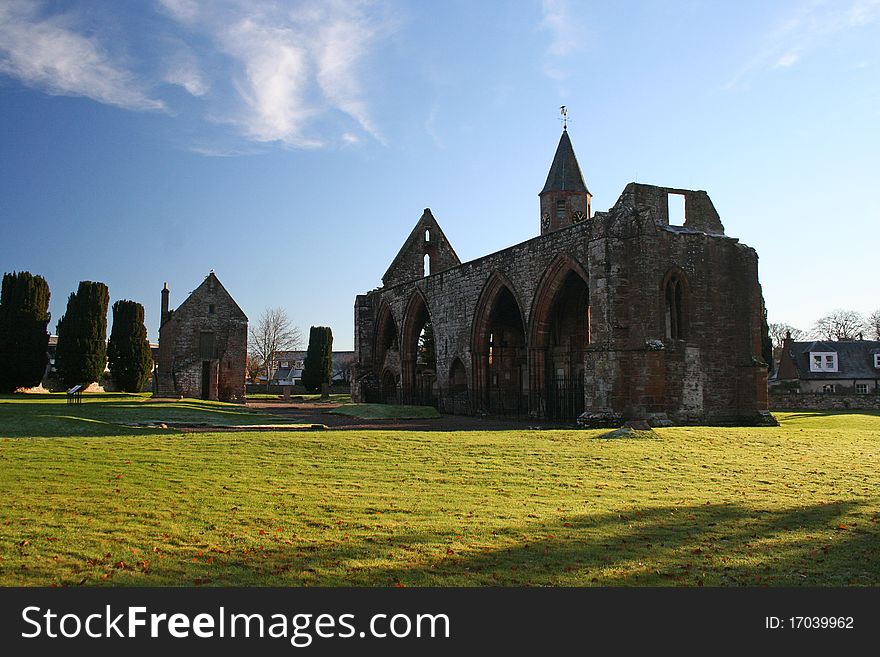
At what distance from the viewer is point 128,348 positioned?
129ft

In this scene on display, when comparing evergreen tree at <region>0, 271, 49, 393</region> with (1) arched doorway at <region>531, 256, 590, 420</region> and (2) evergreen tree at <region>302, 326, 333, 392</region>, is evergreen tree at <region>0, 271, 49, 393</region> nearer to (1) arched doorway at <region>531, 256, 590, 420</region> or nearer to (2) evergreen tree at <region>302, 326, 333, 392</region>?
(2) evergreen tree at <region>302, 326, 333, 392</region>

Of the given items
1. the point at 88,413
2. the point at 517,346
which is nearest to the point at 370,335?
the point at 517,346

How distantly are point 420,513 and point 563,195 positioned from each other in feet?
99.0

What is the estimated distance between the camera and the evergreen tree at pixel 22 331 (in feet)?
109

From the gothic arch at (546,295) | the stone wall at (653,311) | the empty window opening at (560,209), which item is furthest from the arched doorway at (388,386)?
the gothic arch at (546,295)

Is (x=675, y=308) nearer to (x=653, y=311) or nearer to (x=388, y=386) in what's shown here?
(x=653, y=311)

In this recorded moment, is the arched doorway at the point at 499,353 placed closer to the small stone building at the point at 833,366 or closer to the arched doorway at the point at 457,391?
the arched doorway at the point at 457,391

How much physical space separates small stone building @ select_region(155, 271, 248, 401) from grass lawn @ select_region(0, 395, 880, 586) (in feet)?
71.8

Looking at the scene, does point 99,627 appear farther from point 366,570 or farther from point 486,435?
point 486,435

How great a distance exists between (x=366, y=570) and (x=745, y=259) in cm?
1877

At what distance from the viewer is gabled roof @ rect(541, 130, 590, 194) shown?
35969 mm

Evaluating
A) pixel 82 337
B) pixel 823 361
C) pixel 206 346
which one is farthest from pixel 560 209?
pixel 82 337

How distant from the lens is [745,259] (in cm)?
2133

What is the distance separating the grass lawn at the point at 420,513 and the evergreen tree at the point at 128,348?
27.0 m
